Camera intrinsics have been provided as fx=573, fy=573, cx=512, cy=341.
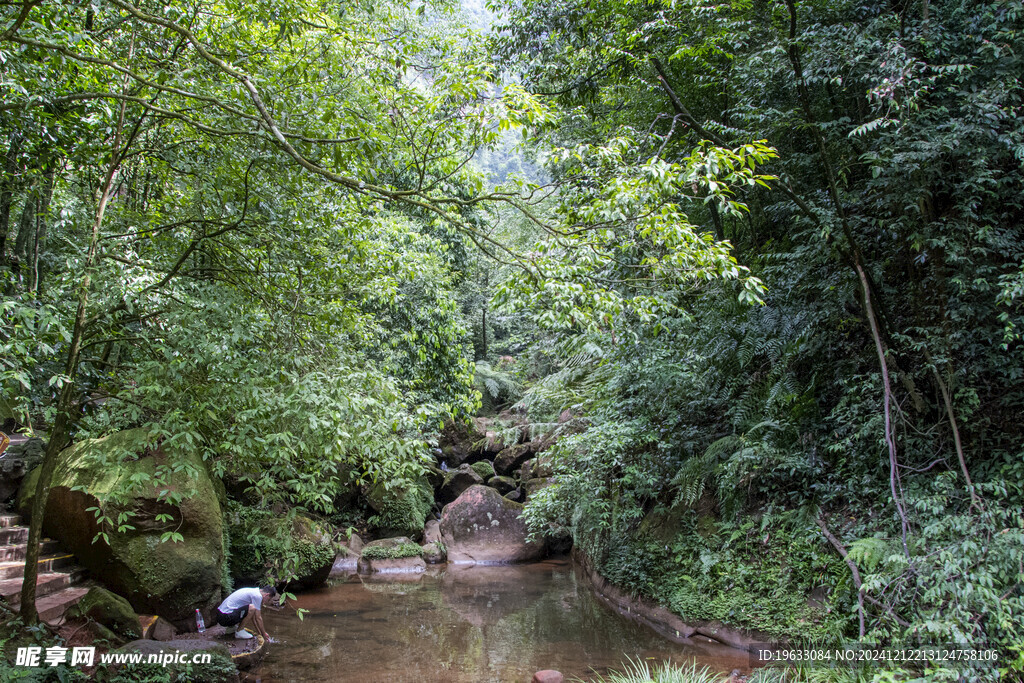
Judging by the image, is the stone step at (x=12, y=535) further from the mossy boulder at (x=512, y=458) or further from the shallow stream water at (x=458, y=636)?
the mossy boulder at (x=512, y=458)

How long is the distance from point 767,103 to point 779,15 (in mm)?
965

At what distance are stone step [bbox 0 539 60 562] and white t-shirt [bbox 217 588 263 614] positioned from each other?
2.10 meters

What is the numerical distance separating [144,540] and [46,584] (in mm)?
942

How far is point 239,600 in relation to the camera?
23.0ft

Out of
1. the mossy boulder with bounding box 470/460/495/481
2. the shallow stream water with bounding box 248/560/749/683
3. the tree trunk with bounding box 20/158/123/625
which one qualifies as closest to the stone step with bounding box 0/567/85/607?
the tree trunk with bounding box 20/158/123/625

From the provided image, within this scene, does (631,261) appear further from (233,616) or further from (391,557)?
(391,557)

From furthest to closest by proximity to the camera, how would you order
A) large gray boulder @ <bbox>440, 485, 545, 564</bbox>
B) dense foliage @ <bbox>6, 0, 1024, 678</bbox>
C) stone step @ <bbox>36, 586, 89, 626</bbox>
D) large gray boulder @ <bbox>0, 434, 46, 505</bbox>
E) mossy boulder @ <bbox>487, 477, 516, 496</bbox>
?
mossy boulder @ <bbox>487, 477, 516, 496</bbox>
large gray boulder @ <bbox>440, 485, 545, 564</bbox>
large gray boulder @ <bbox>0, 434, 46, 505</bbox>
stone step @ <bbox>36, 586, 89, 626</bbox>
dense foliage @ <bbox>6, 0, 1024, 678</bbox>

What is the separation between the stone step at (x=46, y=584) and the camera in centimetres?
567

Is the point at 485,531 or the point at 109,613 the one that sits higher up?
the point at 109,613

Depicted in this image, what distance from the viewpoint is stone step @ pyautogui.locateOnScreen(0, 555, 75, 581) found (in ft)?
20.8

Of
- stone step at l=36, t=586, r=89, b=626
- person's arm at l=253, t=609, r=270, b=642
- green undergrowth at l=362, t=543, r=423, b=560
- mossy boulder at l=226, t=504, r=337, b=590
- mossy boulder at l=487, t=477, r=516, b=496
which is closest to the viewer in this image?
stone step at l=36, t=586, r=89, b=626

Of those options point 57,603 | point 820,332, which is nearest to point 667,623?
point 820,332

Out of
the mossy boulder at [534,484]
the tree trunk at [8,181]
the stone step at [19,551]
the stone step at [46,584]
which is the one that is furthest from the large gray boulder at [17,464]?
the mossy boulder at [534,484]

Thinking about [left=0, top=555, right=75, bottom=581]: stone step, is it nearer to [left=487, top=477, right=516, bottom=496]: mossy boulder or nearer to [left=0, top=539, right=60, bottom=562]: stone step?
[left=0, top=539, right=60, bottom=562]: stone step
